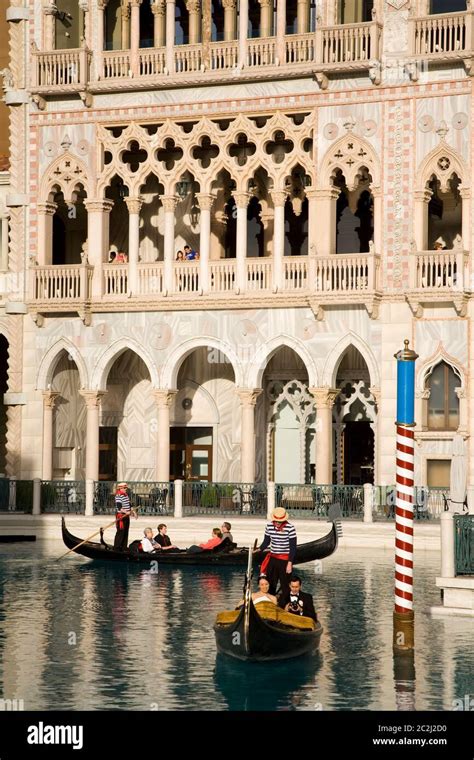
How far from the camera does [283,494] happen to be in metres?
32.9

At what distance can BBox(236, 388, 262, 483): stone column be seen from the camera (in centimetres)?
3469

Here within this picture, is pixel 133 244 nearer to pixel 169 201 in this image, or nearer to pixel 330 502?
pixel 169 201

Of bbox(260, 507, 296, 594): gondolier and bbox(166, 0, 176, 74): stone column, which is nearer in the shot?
bbox(260, 507, 296, 594): gondolier

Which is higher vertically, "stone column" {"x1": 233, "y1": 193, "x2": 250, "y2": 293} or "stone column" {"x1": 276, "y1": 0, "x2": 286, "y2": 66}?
"stone column" {"x1": 276, "y1": 0, "x2": 286, "y2": 66}

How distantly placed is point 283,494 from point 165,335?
4.95 meters

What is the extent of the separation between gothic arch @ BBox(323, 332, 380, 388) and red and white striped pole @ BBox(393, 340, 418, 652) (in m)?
13.7

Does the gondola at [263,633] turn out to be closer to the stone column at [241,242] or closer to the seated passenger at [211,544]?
the seated passenger at [211,544]

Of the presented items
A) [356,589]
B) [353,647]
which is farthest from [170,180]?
[353,647]

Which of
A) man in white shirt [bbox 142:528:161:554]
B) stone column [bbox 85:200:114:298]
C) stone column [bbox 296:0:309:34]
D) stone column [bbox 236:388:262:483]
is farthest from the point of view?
stone column [bbox 85:200:114:298]

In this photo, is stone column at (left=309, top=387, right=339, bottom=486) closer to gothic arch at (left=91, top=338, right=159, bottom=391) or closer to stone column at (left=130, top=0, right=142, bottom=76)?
gothic arch at (left=91, top=338, right=159, bottom=391)

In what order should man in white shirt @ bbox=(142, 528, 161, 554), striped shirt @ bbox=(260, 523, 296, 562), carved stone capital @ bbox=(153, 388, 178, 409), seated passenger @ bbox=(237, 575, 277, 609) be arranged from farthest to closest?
carved stone capital @ bbox=(153, 388, 178, 409)
man in white shirt @ bbox=(142, 528, 161, 554)
striped shirt @ bbox=(260, 523, 296, 562)
seated passenger @ bbox=(237, 575, 277, 609)

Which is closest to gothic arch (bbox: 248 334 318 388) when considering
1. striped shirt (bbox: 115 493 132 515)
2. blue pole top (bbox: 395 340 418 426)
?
striped shirt (bbox: 115 493 132 515)
